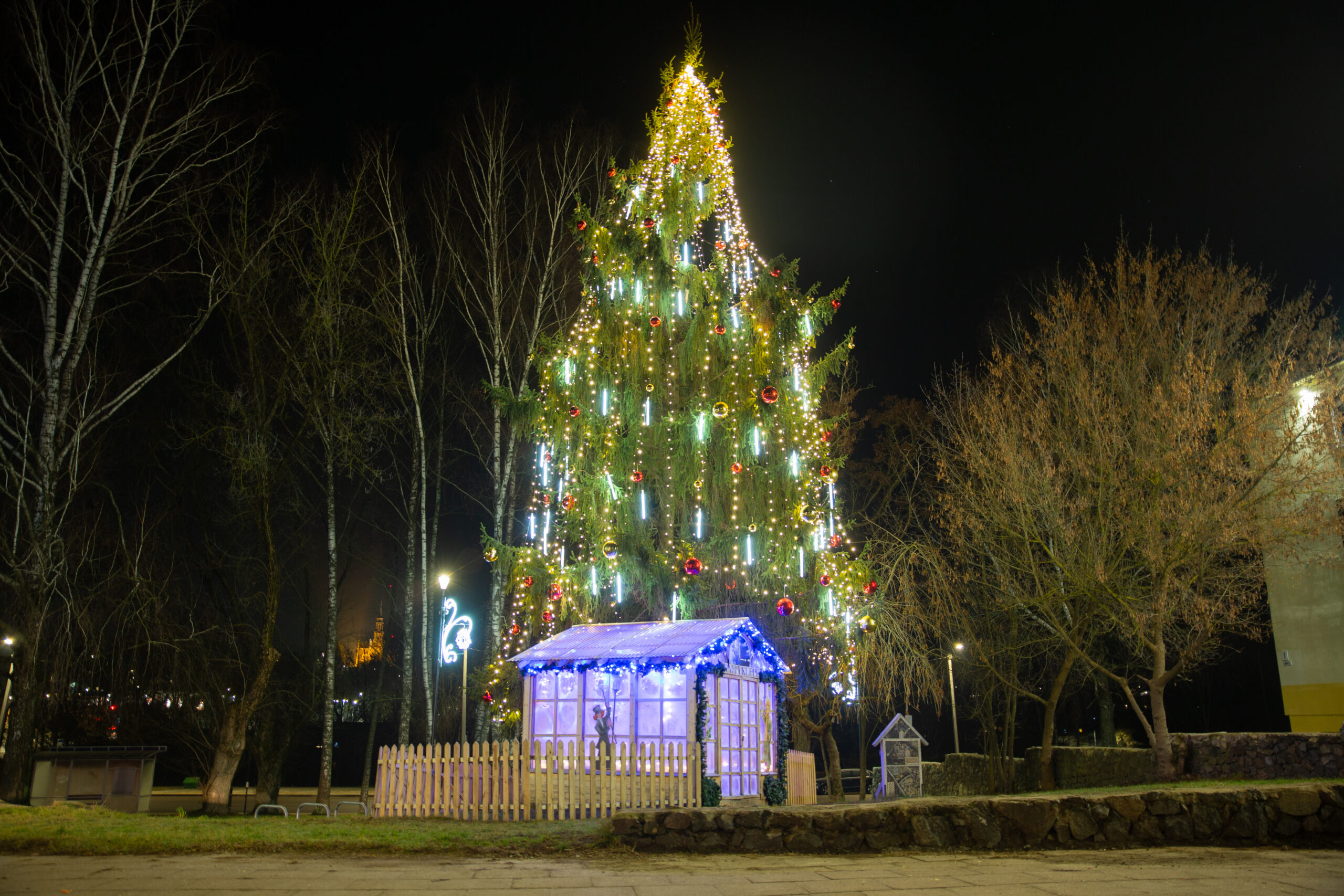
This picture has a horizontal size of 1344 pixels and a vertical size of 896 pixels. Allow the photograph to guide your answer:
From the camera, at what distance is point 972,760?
2327 centimetres

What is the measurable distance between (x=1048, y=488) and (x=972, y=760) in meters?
11.5

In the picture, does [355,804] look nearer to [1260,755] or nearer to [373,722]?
[373,722]

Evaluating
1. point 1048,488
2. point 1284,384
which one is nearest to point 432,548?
point 1048,488

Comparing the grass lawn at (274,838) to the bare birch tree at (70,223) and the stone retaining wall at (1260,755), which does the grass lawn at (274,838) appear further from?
the stone retaining wall at (1260,755)

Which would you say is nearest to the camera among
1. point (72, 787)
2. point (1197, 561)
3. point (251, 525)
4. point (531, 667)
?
point (531, 667)

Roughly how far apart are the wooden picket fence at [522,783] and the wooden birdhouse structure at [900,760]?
13.6 meters

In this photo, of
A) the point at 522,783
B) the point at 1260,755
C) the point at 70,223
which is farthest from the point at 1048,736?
the point at 70,223

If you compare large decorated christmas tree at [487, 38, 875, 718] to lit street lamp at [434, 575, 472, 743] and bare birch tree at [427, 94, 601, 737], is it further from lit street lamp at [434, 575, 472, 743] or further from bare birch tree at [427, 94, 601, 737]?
bare birch tree at [427, 94, 601, 737]

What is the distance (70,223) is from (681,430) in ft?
42.6

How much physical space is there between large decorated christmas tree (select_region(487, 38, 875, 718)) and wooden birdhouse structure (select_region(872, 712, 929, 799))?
30.3ft

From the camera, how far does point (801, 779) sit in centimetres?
1570

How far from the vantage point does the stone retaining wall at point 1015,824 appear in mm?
7895

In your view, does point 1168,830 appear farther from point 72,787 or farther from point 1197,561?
point 72,787

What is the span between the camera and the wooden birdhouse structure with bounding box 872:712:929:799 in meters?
23.7
